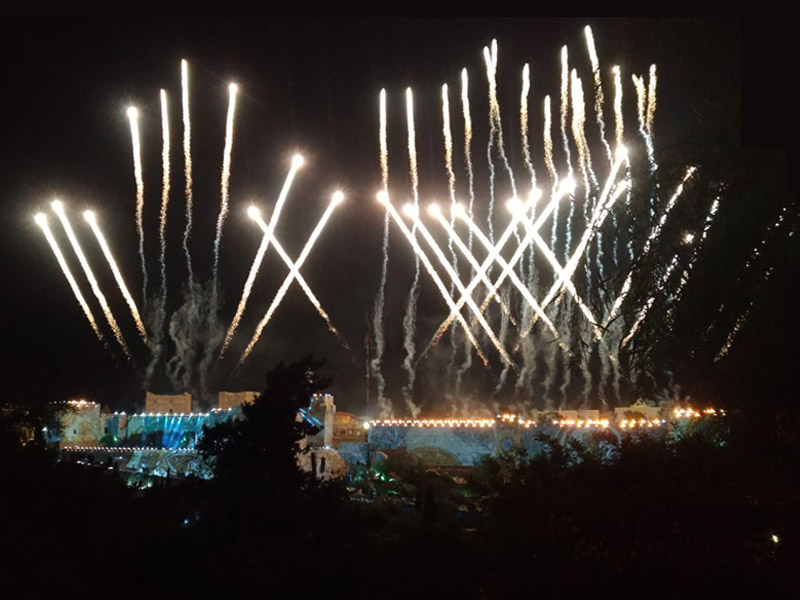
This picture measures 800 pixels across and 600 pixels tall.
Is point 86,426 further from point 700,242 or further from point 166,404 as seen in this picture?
point 700,242

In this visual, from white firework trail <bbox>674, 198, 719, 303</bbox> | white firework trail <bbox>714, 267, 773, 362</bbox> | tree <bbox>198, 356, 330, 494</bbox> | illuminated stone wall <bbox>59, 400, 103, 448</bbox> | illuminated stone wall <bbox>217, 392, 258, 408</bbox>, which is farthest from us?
illuminated stone wall <bbox>59, 400, 103, 448</bbox>

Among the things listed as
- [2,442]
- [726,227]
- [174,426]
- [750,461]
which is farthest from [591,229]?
[174,426]

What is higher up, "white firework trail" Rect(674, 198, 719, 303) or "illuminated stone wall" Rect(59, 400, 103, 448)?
"white firework trail" Rect(674, 198, 719, 303)

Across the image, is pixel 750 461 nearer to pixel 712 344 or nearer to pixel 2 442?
pixel 712 344

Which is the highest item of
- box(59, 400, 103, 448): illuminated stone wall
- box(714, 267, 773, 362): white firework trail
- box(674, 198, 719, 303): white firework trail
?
box(674, 198, 719, 303): white firework trail

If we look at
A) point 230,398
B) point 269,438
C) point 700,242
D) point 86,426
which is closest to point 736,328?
point 700,242

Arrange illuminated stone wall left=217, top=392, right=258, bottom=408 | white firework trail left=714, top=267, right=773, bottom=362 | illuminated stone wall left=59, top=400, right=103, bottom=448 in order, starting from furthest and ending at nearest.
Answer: illuminated stone wall left=59, top=400, right=103, bottom=448 → illuminated stone wall left=217, top=392, right=258, bottom=408 → white firework trail left=714, top=267, right=773, bottom=362

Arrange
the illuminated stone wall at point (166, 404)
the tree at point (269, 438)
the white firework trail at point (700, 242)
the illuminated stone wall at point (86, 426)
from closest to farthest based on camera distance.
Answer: the white firework trail at point (700, 242)
the tree at point (269, 438)
the illuminated stone wall at point (86, 426)
the illuminated stone wall at point (166, 404)

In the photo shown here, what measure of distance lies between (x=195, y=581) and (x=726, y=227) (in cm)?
595

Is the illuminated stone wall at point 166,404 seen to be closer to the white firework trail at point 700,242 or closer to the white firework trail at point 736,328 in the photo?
the white firework trail at point 700,242

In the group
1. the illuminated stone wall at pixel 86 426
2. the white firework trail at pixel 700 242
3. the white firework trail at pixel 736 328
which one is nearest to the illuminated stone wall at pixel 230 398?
the illuminated stone wall at pixel 86 426

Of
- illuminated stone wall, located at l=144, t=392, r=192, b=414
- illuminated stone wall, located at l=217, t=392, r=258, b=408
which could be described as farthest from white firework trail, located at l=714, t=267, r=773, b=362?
illuminated stone wall, located at l=144, t=392, r=192, b=414

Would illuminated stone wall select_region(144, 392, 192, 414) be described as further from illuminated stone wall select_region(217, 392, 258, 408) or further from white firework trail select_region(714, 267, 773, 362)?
white firework trail select_region(714, 267, 773, 362)

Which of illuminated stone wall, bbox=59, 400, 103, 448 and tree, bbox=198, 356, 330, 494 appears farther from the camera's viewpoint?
illuminated stone wall, bbox=59, 400, 103, 448
